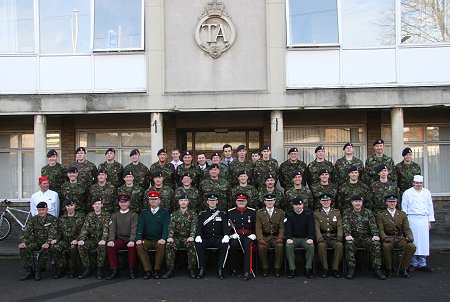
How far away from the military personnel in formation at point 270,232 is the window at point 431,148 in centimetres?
623

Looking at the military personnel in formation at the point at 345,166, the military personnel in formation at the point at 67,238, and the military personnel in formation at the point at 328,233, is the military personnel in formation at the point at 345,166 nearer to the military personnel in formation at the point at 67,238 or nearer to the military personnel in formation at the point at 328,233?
the military personnel in formation at the point at 328,233

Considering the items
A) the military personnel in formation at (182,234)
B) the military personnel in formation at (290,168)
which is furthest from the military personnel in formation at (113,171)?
the military personnel in formation at (290,168)

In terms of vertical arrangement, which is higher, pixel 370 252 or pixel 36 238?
pixel 36 238

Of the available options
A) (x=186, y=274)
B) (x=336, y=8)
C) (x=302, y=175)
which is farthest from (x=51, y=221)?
(x=336, y=8)

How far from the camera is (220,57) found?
1262 centimetres

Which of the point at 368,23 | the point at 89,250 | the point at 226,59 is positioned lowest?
the point at 89,250

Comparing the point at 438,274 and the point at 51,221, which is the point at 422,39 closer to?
the point at 438,274

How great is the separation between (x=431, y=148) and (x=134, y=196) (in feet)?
28.9

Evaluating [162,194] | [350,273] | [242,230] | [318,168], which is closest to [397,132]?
[318,168]

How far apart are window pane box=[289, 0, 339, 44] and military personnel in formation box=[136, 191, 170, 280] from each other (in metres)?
5.68

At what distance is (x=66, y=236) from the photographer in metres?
9.58

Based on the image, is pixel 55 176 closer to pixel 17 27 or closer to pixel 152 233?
pixel 152 233

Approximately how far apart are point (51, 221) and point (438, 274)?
722 centimetres

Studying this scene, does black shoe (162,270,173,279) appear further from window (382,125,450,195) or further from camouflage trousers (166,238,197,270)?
window (382,125,450,195)
